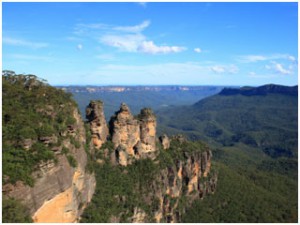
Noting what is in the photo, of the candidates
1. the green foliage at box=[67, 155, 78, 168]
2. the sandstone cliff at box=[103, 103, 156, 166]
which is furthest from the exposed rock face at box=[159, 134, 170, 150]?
the green foliage at box=[67, 155, 78, 168]

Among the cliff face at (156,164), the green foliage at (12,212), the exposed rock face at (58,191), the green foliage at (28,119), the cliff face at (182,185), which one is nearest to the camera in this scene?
the green foliage at (12,212)

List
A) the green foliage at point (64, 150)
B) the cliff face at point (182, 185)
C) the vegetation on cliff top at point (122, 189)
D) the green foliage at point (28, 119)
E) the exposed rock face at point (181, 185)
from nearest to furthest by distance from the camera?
the green foliage at point (28, 119) < the green foliage at point (64, 150) < the vegetation on cliff top at point (122, 189) < the cliff face at point (182, 185) < the exposed rock face at point (181, 185)

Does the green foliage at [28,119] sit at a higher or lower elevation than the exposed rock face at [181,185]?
higher

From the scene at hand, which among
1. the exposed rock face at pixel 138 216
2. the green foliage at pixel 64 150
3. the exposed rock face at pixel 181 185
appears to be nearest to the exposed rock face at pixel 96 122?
the exposed rock face at pixel 138 216

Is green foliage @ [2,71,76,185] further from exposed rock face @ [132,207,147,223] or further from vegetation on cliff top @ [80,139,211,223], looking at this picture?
exposed rock face @ [132,207,147,223]

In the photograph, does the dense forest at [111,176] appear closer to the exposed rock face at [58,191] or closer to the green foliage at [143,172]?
the green foliage at [143,172]

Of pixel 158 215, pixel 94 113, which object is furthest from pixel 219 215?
pixel 94 113

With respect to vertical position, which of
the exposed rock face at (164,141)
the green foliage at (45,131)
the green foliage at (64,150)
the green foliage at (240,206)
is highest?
the green foliage at (45,131)
